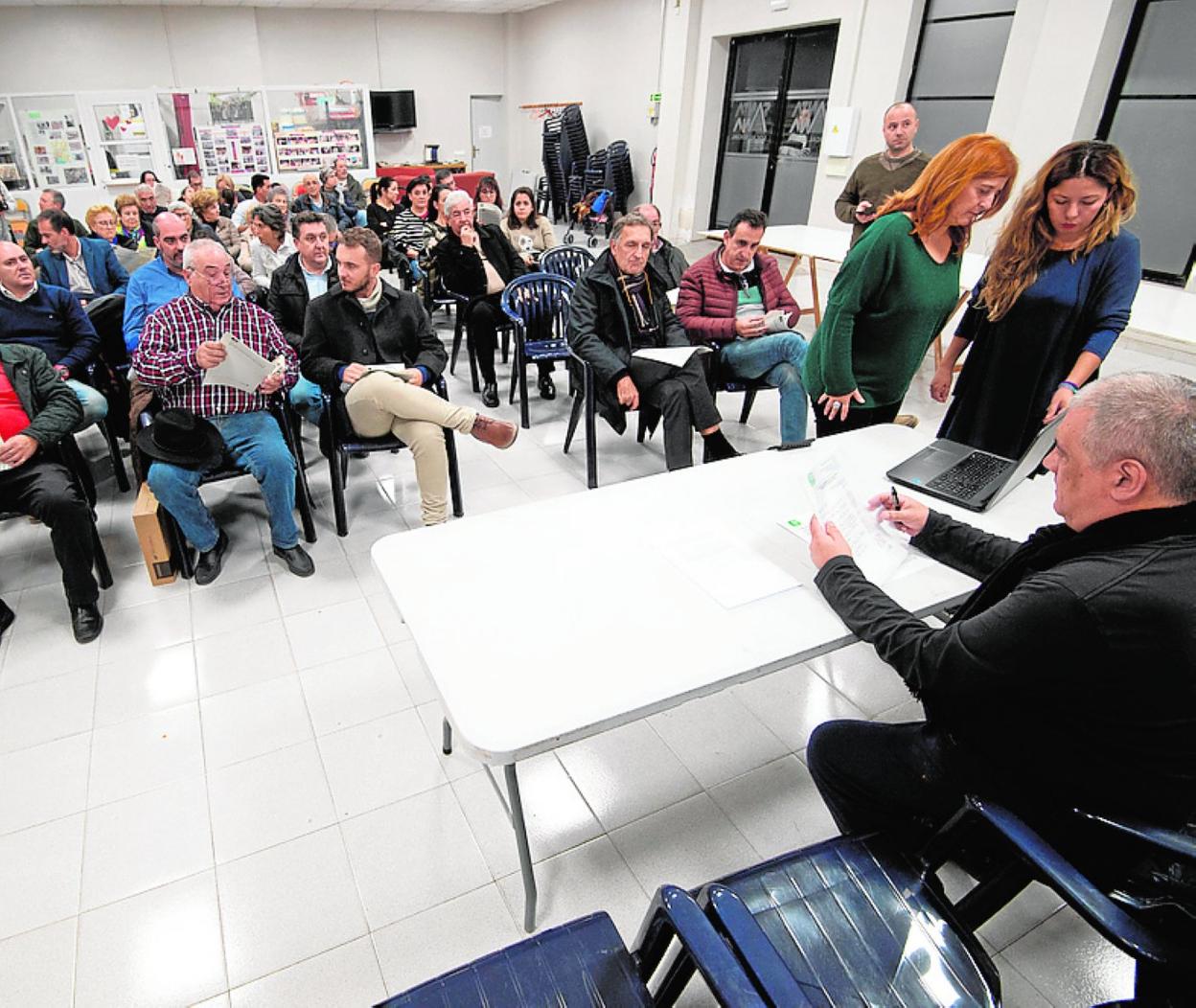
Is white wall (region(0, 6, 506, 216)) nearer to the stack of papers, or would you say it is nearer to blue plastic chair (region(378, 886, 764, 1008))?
the stack of papers

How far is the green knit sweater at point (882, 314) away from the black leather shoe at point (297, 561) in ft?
6.59

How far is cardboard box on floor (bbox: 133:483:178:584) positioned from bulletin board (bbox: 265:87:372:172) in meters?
9.65

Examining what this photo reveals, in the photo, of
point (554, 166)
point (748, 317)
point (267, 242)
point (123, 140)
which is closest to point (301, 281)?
point (267, 242)

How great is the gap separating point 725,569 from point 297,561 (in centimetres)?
192

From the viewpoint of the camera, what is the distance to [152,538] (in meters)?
2.58

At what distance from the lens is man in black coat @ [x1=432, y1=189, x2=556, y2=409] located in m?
4.41

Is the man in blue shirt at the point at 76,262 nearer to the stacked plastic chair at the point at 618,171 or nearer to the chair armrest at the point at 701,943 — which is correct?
the chair armrest at the point at 701,943

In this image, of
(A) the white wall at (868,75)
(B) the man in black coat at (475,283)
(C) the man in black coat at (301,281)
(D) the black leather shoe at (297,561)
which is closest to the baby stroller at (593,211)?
(A) the white wall at (868,75)

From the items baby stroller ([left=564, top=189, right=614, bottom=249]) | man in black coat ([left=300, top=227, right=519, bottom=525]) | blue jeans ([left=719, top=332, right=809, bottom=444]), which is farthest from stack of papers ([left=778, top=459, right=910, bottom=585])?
baby stroller ([left=564, top=189, right=614, bottom=249])

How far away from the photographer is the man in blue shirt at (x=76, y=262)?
3.82 metres

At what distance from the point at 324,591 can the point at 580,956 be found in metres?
1.96

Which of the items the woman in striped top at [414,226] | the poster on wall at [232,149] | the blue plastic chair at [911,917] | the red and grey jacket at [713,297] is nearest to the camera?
the blue plastic chair at [911,917]

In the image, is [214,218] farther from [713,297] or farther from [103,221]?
[713,297]

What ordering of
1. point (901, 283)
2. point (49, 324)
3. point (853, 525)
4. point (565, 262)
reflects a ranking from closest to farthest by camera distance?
point (853, 525) < point (901, 283) < point (49, 324) < point (565, 262)
